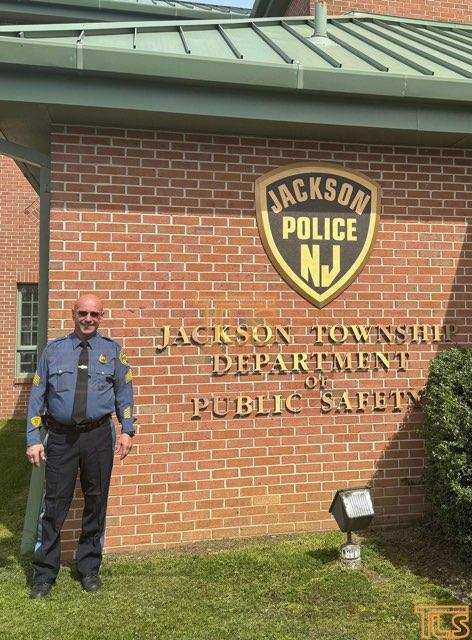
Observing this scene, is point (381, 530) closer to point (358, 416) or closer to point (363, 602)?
point (358, 416)

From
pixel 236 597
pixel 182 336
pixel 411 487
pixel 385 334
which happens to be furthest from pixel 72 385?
pixel 411 487

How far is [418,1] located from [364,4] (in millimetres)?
875

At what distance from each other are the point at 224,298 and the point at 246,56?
188cm

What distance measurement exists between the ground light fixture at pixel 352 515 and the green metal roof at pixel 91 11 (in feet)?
33.1

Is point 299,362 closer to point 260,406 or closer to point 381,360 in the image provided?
point 260,406

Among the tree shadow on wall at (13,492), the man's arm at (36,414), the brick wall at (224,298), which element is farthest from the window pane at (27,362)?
the man's arm at (36,414)

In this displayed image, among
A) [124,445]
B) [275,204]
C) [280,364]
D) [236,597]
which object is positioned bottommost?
[236,597]

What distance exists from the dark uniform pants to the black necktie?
0.37 ft

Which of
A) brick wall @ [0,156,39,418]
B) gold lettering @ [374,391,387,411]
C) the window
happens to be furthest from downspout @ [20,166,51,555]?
the window

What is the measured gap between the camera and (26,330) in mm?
10852

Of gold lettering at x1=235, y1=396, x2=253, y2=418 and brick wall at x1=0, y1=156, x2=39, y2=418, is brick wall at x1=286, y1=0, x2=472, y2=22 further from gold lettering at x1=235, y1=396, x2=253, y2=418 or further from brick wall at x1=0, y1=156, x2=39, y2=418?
brick wall at x1=0, y1=156, x2=39, y2=418

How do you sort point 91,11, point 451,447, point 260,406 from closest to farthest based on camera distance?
point 451,447 → point 260,406 → point 91,11

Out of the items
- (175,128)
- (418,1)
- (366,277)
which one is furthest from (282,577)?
(418,1)

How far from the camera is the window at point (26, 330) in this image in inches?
420
